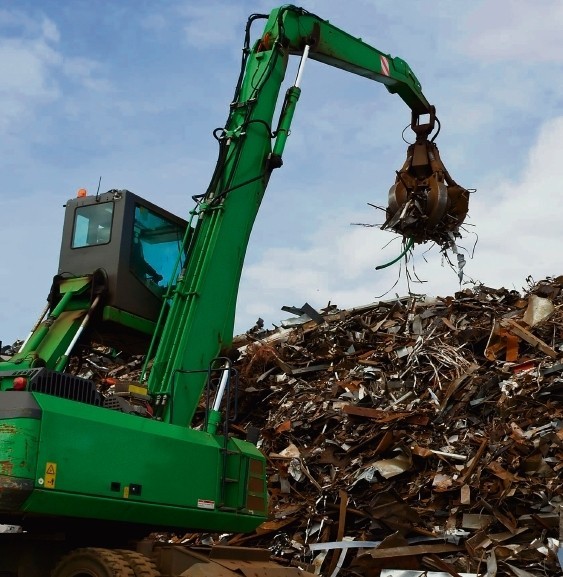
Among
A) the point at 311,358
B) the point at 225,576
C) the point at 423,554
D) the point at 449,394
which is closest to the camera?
the point at 225,576

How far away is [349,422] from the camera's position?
40.9ft

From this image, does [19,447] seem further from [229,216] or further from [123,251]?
[229,216]

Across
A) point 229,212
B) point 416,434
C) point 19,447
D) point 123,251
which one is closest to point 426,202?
point 416,434

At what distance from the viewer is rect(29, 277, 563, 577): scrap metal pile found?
9.98 meters

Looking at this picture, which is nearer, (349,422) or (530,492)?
(530,492)

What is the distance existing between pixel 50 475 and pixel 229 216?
131 inches

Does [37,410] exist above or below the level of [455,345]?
below

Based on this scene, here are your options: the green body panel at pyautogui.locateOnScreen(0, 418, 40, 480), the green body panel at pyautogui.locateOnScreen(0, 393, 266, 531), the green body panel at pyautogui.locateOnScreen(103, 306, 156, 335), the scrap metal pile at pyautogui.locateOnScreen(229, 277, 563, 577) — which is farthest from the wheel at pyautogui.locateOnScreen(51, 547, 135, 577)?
the scrap metal pile at pyautogui.locateOnScreen(229, 277, 563, 577)

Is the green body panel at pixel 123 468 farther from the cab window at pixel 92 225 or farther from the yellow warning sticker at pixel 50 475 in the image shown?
the cab window at pixel 92 225

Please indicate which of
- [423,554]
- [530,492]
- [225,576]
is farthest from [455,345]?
[225,576]

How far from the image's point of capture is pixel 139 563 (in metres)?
6.62

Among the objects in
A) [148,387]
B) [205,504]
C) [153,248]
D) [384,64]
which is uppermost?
[384,64]

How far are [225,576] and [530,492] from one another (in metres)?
4.66

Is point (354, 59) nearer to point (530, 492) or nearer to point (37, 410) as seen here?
point (530, 492)
